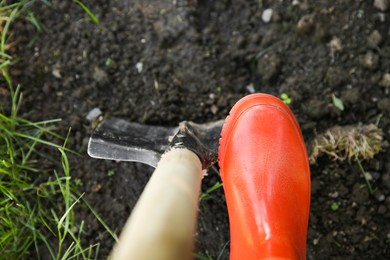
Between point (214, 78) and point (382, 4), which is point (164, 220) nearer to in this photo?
point (214, 78)

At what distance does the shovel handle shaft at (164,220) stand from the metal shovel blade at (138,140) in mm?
382

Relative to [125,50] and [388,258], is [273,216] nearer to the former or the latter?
[388,258]

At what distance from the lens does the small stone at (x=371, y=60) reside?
160cm

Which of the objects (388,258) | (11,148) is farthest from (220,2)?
(388,258)

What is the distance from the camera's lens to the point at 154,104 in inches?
64.6

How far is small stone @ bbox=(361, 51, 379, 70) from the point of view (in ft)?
5.25

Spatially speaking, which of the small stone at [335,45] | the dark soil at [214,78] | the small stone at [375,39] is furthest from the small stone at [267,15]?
the small stone at [375,39]

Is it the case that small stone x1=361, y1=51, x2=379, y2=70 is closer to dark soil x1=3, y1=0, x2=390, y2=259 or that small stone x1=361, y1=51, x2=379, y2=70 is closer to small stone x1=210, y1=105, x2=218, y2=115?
dark soil x1=3, y1=0, x2=390, y2=259

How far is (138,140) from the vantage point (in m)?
1.52

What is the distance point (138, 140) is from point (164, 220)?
2.51 feet

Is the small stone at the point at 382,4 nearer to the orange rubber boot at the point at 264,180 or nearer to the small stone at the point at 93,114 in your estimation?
the orange rubber boot at the point at 264,180

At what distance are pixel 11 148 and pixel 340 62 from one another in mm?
1183

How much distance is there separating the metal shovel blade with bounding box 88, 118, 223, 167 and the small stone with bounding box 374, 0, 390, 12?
71 centimetres

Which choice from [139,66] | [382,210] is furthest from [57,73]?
[382,210]
